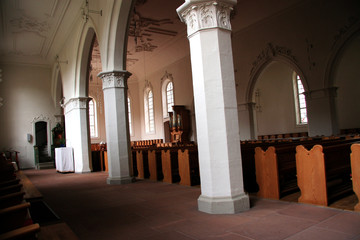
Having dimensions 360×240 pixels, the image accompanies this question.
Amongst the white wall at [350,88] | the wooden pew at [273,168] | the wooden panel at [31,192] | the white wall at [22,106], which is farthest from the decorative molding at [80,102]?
the white wall at [350,88]

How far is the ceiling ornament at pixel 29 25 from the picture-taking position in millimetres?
12516

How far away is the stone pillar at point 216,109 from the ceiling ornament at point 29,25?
10.8 metres

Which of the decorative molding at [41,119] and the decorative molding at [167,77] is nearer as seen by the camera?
the decorative molding at [41,119]

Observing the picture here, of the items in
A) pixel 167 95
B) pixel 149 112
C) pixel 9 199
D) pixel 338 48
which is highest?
pixel 167 95

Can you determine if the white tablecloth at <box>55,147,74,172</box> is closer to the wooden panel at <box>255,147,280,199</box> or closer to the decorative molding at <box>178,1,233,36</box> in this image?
the wooden panel at <box>255,147,280,199</box>

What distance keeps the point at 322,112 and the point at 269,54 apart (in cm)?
357

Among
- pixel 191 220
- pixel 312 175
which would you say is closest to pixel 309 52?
pixel 312 175

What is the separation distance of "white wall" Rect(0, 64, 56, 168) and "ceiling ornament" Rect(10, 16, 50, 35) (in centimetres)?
492

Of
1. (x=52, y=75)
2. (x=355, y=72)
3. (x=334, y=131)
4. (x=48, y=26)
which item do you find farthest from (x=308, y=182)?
(x=52, y=75)

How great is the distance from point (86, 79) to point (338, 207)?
10441 mm

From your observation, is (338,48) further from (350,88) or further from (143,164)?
(143,164)

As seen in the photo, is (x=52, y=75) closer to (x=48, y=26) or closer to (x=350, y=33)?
(x=48, y=26)

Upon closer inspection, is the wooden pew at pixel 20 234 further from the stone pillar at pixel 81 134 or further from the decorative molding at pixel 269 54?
the decorative molding at pixel 269 54

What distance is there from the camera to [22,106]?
1766 centimetres
